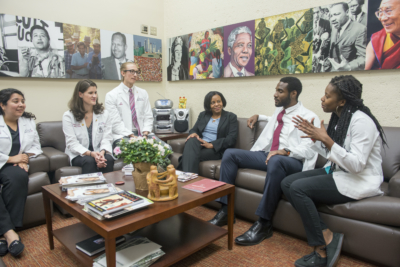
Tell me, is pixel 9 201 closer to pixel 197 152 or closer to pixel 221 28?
pixel 197 152

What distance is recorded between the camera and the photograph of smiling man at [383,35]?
7.67 ft

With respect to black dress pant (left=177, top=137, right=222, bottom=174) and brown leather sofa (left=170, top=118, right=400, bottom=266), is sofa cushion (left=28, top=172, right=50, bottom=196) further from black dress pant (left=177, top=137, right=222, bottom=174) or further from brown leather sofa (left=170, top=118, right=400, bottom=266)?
brown leather sofa (left=170, top=118, right=400, bottom=266)

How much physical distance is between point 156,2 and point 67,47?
5.40 ft

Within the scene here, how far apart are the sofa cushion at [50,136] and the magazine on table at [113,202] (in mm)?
1700

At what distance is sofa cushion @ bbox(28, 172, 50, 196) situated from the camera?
2.31 metres

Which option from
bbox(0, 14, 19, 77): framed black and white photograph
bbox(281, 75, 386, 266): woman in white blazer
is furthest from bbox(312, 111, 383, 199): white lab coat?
bbox(0, 14, 19, 77): framed black and white photograph

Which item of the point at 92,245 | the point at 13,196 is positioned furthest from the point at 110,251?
the point at 13,196

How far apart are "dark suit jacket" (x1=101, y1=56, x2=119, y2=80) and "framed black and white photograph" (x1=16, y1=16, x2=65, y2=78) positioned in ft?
1.73

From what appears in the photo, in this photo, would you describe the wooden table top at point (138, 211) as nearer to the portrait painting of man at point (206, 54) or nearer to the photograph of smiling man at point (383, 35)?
the photograph of smiling man at point (383, 35)

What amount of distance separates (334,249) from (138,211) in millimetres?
1275

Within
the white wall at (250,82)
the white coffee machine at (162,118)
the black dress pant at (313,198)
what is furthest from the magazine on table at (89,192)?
the white wall at (250,82)

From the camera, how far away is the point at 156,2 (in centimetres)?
427

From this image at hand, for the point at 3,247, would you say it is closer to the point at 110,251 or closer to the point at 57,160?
the point at 57,160

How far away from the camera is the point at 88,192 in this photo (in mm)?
1748
